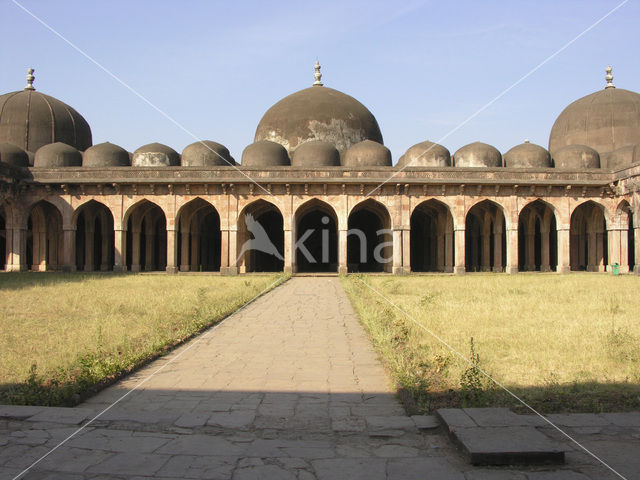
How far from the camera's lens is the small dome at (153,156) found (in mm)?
23922

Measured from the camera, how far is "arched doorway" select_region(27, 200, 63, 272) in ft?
80.4

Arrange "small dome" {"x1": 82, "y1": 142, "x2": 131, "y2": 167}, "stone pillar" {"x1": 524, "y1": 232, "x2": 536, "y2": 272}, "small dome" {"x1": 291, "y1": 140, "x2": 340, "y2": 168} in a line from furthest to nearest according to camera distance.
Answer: "stone pillar" {"x1": 524, "y1": 232, "x2": 536, "y2": 272} < "small dome" {"x1": 82, "y1": 142, "x2": 131, "y2": 167} < "small dome" {"x1": 291, "y1": 140, "x2": 340, "y2": 168}

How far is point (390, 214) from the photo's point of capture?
72.8ft

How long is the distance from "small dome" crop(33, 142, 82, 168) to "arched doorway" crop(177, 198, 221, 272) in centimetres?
515

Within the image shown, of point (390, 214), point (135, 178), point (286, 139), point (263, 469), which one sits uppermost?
point (286, 139)

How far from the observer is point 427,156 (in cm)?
2361

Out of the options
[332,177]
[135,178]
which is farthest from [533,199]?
[135,178]

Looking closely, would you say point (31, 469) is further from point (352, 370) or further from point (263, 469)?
point (352, 370)

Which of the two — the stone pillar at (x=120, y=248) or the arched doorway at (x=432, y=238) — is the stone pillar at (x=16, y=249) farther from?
the arched doorway at (x=432, y=238)

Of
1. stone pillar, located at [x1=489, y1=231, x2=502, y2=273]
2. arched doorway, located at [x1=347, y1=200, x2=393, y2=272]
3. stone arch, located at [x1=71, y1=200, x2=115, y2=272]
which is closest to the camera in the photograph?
stone pillar, located at [x1=489, y1=231, x2=502, y2=273]

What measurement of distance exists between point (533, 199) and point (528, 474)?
21.2 metres

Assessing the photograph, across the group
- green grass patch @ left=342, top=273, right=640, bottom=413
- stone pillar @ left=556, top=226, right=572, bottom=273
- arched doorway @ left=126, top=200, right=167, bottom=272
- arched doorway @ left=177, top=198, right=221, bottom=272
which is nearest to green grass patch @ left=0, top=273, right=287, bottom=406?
green grass patch @ left=342, top=273, right=640, bottom=413

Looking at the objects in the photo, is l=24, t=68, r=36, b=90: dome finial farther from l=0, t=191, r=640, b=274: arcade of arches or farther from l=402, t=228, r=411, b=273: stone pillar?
l=402, t=228, r=411, b=273: stone pillar

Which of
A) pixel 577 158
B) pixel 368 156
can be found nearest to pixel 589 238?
pixel 577 158
